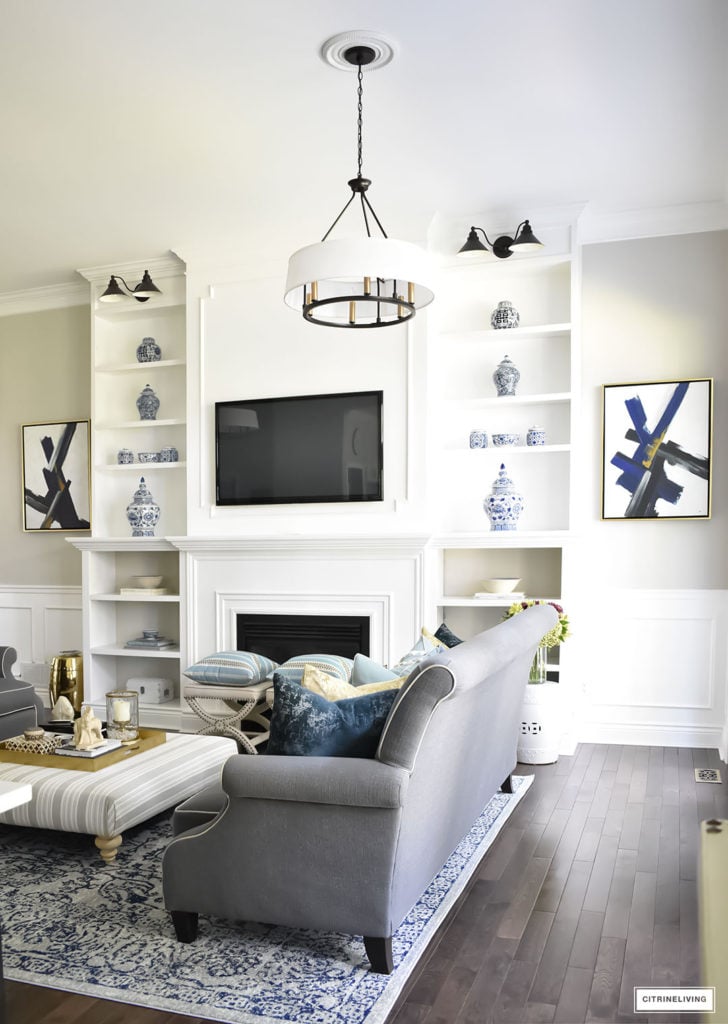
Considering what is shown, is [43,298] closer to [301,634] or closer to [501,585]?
[301,634]

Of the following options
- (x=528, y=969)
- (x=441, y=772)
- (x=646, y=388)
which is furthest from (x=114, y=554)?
(x=528, y=969)

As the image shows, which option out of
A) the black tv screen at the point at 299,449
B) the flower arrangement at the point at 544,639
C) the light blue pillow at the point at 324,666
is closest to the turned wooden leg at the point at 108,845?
the light blue pillow at the point at 324,666

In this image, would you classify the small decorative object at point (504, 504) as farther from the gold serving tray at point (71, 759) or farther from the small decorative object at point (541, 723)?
the gold serving tray at point (71, 759)

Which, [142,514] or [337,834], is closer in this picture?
[337,834]

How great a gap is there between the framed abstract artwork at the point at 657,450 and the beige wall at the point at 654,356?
0.06 meters

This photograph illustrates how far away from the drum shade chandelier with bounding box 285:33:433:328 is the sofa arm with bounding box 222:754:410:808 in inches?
61.1

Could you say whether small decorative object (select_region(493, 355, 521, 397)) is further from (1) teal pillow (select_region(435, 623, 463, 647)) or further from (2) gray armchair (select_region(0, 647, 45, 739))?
(2) gray armchair (select_region(0, 647, 45, 739))

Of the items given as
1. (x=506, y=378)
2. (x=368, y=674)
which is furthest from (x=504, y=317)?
(x=368, y=674)

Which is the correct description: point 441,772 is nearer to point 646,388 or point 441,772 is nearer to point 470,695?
point 470,695

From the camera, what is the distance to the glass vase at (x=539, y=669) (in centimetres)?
478

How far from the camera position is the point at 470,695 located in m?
2.77

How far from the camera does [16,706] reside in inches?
195

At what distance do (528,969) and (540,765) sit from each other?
228 cm

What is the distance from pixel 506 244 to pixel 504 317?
413 millimetres
